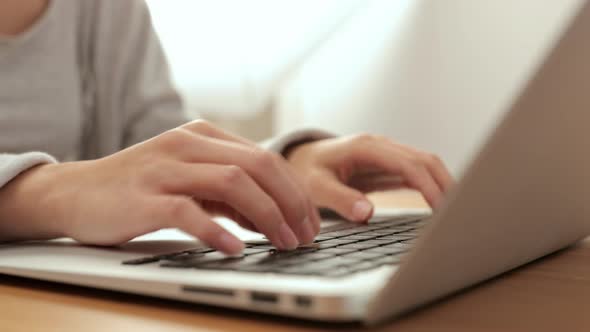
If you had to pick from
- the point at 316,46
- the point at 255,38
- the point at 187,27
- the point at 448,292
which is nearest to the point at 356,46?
the point at 316,46

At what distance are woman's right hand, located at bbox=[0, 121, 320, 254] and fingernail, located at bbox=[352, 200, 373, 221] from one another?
6.1 inches

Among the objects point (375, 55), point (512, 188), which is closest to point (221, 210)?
point (512, 188)

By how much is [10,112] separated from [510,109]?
713mm

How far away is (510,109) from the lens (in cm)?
24

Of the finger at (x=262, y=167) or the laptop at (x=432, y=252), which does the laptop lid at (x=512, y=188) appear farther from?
the finger at (x=262, y=167)

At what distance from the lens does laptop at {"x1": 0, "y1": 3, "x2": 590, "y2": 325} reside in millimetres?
257

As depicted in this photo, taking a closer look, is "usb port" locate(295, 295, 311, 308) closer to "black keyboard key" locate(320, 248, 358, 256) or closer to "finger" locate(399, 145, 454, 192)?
"black keyboard key" locate(320, 248, 358, 256)

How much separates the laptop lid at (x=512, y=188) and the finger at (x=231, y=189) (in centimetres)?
13

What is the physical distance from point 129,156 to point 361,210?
251mm

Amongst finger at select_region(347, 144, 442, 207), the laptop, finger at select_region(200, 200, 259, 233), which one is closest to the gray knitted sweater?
finger at select_region(347, 144, 442, 207)

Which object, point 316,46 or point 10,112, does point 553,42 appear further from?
point 316,46

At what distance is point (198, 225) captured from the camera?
1.26ft

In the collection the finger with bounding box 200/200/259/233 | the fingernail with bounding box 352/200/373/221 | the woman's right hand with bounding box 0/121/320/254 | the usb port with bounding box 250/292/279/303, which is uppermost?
the woman's right hand with bounding box 0/121/320/254

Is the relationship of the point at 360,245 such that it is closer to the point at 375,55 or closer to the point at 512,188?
the point at 512,188
